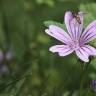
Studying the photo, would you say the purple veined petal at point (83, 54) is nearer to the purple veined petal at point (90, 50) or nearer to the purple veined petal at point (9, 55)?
the purple veined petal at point (90, 50)

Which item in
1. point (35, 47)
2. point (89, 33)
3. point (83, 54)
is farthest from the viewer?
point (35, 47)

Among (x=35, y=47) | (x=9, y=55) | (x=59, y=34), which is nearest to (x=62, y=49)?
(x=59, y=34)

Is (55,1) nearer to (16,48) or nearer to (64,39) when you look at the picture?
(16,48)

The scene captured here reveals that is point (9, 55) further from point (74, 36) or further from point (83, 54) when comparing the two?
point (83, 54)

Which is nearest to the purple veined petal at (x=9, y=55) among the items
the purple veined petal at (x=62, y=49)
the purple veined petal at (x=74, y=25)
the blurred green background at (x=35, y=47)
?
the blurred green background at (x=35, y=47)

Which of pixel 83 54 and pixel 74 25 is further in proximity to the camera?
pixel 74 25

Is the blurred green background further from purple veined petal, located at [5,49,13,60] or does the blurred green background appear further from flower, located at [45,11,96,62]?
flower, located at [45,11,96,62]

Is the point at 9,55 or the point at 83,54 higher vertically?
the point at 83,54
